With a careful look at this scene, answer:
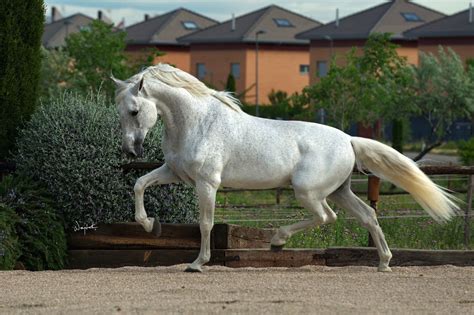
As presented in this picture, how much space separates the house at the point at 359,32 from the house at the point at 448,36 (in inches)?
90.0

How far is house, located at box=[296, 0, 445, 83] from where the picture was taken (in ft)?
246

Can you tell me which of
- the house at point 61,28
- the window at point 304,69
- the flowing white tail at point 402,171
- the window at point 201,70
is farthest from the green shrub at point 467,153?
the house at point 61,28

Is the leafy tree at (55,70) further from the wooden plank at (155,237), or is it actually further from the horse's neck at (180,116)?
the horse's neck at (180,116)

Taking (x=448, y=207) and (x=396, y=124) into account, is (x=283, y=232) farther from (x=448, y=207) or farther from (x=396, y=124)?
(x=396, y=124)

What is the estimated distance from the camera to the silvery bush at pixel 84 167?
12.9 m

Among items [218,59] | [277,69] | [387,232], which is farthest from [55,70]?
[277,69]

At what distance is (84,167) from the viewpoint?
12914mm

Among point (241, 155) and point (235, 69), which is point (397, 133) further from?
point (241, 155)

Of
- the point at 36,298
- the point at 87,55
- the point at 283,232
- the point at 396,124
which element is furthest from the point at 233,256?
the point at 396,124

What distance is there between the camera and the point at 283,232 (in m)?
12.0

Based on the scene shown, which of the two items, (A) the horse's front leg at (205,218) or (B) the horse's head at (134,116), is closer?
(B) the horse's head at (134,116)

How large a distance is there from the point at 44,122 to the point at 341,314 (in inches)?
201

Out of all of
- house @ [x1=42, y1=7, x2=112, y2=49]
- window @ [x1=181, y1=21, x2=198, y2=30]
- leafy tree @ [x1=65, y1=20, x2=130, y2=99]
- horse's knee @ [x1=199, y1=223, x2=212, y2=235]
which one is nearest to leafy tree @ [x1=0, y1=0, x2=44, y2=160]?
horse's knee @ [x1=199, y1=223, x2=212, y2=235]

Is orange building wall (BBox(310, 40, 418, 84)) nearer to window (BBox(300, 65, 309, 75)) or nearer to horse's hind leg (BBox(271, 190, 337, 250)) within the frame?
window (BBox(300, 65, 309, 75))
